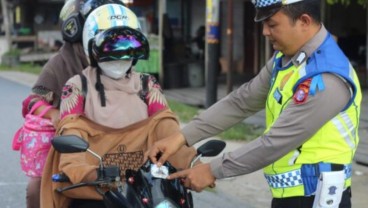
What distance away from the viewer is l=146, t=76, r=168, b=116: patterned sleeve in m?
3.55

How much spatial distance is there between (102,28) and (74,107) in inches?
17.4

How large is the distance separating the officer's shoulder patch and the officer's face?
168 millimetres

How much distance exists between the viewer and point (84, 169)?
3082mm

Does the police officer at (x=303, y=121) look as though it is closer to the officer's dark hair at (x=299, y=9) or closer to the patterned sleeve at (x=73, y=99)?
the officer's dark hair at (x=299, y=9)

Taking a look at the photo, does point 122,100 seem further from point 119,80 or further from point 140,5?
point 140,5

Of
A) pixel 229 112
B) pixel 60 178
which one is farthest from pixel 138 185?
pixel 229 112

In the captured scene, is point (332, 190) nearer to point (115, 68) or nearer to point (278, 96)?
point (278, 96)

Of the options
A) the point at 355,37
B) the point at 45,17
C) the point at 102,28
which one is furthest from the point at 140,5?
the point at 102,28

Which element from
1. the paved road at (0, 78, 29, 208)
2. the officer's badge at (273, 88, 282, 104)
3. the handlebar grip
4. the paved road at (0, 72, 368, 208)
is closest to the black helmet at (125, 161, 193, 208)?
the handlebar grip

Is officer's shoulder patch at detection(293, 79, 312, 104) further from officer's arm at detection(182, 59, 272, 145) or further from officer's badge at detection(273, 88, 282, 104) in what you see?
officer's arm at detection(182, 59, 272, 145)

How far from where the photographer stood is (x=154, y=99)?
11.7 feet

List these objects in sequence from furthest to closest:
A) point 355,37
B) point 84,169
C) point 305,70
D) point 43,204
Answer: point 355,37 < point 43,204 < point 84,169 < point 305,70

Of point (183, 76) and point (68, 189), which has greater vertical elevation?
point (68, 189)

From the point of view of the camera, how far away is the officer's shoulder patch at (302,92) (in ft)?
8.70
